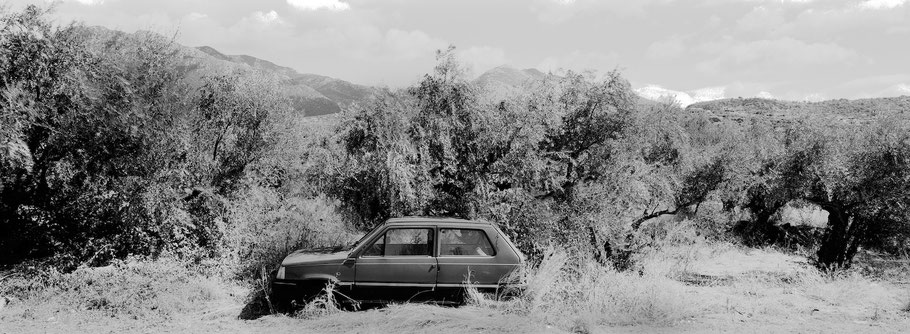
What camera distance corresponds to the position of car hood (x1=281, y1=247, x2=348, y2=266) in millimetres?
8359

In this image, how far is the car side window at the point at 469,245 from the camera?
876 cm

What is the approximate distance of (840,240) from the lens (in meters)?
19.7

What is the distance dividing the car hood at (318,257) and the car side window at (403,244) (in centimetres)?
42

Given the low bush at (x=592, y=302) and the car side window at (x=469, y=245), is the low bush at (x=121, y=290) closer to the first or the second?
the car side window at (x=469, y=245)

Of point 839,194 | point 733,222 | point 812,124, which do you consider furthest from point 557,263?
point 733,222

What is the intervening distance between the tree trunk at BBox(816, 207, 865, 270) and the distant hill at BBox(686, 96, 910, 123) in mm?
38294

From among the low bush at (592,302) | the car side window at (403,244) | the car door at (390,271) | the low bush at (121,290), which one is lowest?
the low bush at (121,290)

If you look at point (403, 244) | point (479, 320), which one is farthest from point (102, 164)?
point (479, 320)

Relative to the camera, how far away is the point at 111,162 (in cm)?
1218

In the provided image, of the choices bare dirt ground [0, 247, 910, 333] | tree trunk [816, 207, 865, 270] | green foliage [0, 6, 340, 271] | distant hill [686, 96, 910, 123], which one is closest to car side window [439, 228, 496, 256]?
bare dirt ground [0, 247, 910, 333]

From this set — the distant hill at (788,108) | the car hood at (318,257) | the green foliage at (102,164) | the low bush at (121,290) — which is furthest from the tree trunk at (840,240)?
the distant hill at (788,108)

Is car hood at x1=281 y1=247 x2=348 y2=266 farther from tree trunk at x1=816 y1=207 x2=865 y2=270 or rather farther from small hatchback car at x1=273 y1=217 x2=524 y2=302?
tree trunk at x1=816 y1=207 x2=865 y2=270

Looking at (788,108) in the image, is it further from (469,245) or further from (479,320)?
(479,320)

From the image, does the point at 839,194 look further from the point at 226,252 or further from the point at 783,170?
the point at 226,252
